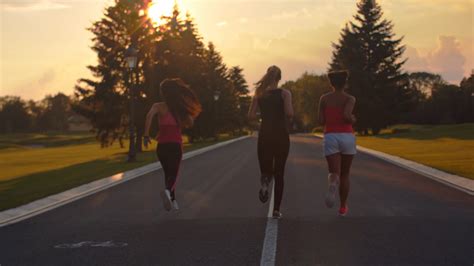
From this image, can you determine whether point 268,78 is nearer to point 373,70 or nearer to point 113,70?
point 113,70

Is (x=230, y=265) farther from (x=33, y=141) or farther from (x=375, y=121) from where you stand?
(x=33, y=141)

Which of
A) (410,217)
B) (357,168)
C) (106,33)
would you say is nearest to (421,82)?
(106,33)

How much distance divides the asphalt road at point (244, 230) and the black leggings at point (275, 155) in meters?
0.64

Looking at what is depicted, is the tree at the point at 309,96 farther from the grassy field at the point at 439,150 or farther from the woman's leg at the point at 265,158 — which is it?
the woman's leg at the point at 265,158

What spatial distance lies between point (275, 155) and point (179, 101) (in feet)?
6.43

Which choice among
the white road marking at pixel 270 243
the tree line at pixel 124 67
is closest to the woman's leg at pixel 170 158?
the white road marking at pixel 270 243

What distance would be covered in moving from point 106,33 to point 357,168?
28.5 meters

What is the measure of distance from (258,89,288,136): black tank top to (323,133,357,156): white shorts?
69cm

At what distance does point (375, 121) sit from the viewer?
61656mm

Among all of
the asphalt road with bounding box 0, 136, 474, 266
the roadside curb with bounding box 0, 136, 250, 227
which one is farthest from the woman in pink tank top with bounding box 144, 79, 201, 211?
the roadside curb with bounding box 0, 136, 250, 227

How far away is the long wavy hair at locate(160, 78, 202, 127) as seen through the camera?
834 cm

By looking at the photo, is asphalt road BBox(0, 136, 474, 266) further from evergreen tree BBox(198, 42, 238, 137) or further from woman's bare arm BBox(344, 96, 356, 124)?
evergreen tree BBox(198, 42, 238, 137)

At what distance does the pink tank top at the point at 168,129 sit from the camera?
8266mm

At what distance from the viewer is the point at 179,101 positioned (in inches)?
329
